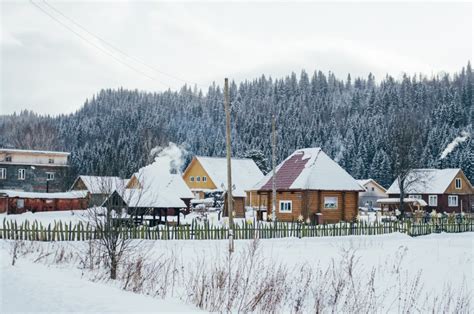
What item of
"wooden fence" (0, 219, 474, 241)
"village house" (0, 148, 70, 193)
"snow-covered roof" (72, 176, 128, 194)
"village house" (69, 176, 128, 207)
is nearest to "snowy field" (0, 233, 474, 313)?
"village house" (69, 176, 128, 207)

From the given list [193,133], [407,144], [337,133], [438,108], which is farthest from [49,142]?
[438,108]

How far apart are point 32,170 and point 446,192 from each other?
5557 centimetres

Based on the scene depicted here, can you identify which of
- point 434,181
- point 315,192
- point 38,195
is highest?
point 434,181

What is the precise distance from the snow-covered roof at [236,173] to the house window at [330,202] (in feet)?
62.5

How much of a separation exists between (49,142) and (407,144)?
7748 centimetres

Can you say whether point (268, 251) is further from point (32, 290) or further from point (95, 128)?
point (95, 128)

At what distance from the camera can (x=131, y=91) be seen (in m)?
192

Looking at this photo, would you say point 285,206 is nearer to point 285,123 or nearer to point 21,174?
point 21,174

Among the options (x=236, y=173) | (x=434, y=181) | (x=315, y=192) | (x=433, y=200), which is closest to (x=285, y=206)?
(x=315, y=192)

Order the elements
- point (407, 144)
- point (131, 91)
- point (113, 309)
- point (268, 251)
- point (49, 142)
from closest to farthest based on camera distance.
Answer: point (113, 309)
point (268, 251)
point (407, 144)
point (49, 142)
point (131, 91)

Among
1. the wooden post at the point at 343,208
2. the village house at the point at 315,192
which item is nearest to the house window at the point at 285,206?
the village house at the point at 315,192

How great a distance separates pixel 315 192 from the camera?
136ft

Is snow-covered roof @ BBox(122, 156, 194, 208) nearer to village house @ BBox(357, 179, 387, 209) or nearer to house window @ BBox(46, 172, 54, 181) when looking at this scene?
house window @ BBox(46, 172, 54, 181)

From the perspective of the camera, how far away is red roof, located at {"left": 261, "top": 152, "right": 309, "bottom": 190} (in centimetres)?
4297
